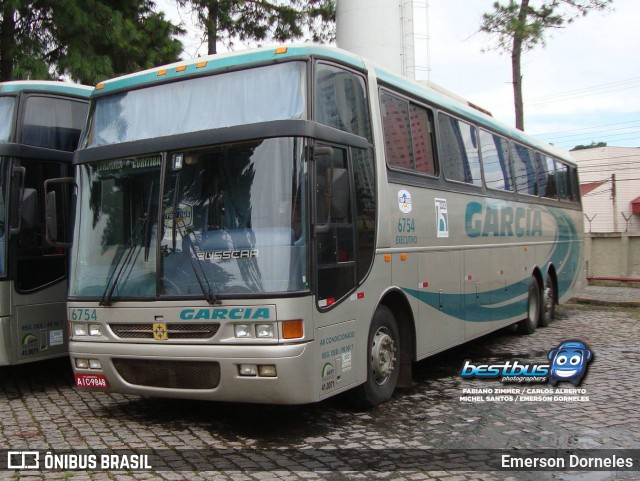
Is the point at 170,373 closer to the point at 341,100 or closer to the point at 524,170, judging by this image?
the point at 341,100

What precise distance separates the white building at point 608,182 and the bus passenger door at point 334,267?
50462mm

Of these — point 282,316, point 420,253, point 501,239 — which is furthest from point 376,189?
point 501,239

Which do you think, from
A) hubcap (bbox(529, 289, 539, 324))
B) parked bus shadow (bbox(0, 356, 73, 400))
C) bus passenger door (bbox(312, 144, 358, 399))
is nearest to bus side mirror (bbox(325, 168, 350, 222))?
bus passenger door (bbox(312, 144, 358, 399))

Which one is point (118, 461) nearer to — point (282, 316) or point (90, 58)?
point (282, 316)

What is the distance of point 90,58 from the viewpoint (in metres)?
13.9

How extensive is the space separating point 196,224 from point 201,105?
113 centimetres

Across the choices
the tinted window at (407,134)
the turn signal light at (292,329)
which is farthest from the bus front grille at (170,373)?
the tinted window at (407,134)

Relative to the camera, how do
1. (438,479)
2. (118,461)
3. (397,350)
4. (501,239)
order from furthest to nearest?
1. (501,239)
2. (397,350)
3. (118,461)
4. (438,479)

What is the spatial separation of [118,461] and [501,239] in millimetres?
7054

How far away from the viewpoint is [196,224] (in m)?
6.34

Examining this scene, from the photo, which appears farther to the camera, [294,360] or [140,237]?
[140,237]

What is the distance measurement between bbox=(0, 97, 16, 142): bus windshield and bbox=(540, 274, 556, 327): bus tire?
9.37 m

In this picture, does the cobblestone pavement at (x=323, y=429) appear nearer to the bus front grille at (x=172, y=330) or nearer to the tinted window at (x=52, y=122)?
the bus front grille at (x=172, y=330)

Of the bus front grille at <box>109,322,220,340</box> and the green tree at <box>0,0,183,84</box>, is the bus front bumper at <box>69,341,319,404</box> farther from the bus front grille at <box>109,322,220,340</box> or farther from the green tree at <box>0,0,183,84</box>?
the green tree at <box>0,0,183,84</box>
